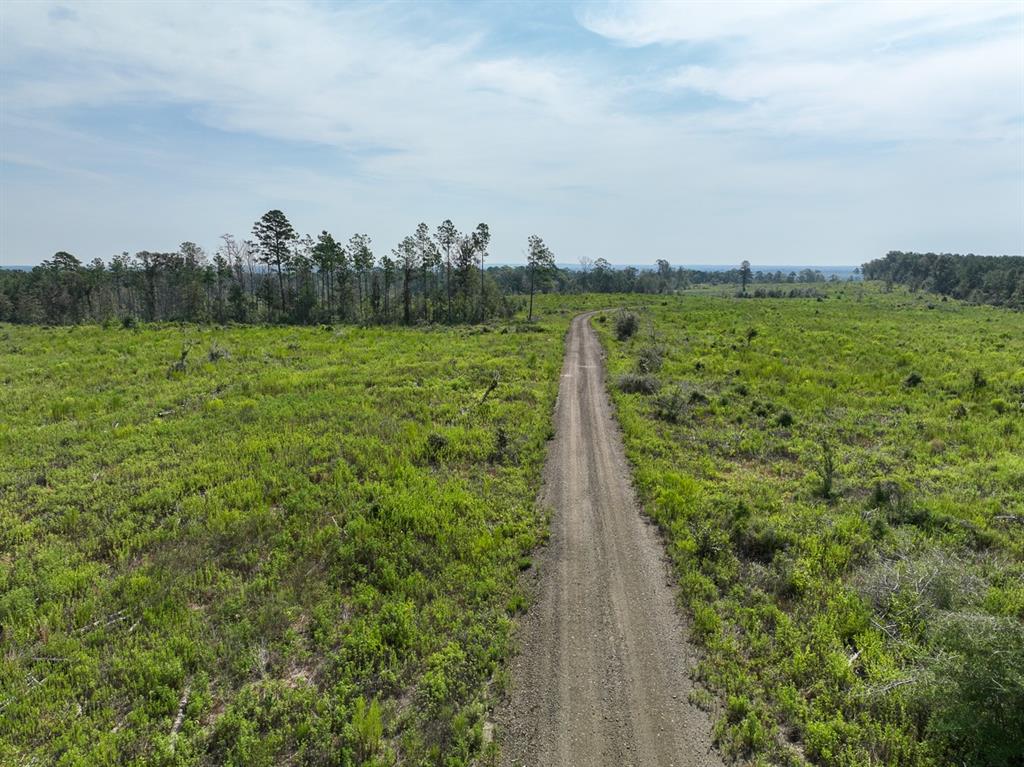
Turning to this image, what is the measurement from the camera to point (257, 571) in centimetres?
1130

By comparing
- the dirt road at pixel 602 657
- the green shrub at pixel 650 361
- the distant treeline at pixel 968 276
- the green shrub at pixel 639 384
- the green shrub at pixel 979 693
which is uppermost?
the distant treeline at pixel 968 276

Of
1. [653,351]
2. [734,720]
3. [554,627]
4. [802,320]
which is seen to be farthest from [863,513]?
[802,320]

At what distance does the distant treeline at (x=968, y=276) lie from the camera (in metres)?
110

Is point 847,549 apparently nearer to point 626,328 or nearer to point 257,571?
point 257,571

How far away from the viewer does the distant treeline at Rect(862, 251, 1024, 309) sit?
109500 mm

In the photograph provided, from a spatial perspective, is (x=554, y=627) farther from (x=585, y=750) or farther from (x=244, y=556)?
(x=244, y=556)

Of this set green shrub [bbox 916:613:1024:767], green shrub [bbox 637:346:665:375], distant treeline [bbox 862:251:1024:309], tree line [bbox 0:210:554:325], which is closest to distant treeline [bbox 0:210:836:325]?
tree line [bbox 0:210:554:325]

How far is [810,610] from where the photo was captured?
9914 mm

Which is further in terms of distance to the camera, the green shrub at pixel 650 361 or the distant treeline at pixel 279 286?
the distant treeline at pixel 279 286

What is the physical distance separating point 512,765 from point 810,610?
6872 mm

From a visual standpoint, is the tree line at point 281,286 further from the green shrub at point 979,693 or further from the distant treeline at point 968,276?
the distant treeline at point 968,276

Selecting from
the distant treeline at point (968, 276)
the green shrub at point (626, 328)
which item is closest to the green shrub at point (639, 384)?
the green shrub at point (626, 328)

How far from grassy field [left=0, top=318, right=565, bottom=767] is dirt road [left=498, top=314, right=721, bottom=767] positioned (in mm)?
749

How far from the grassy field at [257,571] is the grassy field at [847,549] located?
435 cm
